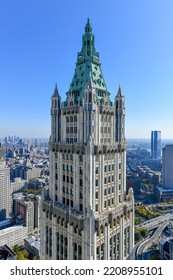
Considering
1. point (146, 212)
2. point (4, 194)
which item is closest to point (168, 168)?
point (146, 212)

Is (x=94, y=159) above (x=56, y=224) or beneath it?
above

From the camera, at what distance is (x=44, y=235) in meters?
10.3

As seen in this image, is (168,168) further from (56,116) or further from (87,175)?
(87,175)

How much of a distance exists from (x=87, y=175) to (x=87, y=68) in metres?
4.52

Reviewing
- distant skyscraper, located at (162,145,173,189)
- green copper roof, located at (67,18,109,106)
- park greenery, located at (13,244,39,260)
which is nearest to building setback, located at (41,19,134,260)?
green copper roof, located at (67,18,109,106)

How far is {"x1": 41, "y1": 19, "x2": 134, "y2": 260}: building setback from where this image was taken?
8.33 metres

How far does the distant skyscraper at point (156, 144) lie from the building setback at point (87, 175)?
10238 centimetres

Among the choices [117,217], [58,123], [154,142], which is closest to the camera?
[117,217]

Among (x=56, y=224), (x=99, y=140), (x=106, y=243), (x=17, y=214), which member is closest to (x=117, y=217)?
(x=106, y=243)

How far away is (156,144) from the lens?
111125 mm

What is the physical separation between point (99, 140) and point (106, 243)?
3.97 metres

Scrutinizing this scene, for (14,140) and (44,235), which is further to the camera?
(14,140)

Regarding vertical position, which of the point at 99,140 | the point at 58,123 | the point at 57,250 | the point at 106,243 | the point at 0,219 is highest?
the point at 58,123
